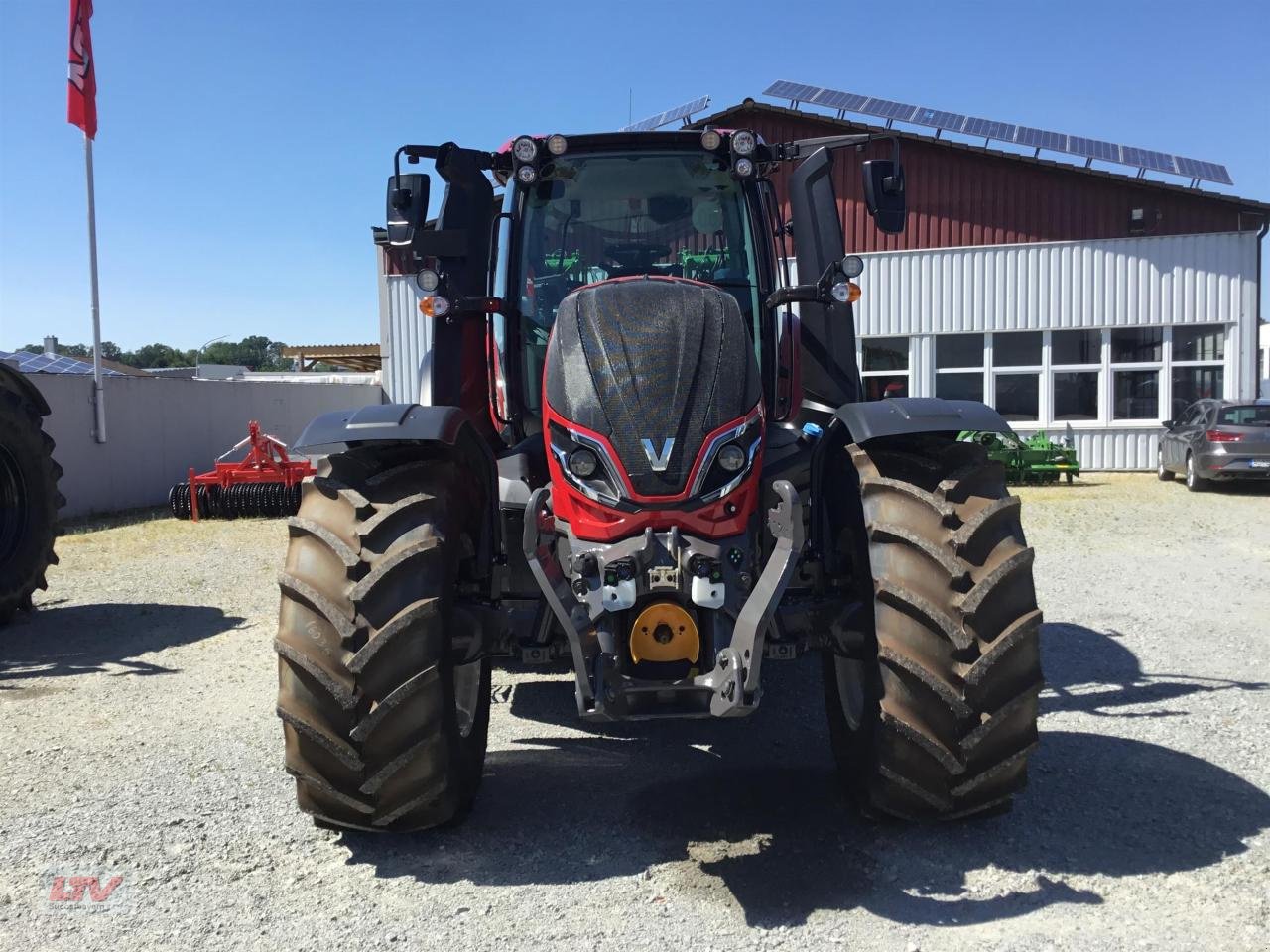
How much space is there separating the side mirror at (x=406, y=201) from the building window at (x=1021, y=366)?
55.0ft

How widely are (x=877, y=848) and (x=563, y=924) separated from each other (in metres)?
1.13

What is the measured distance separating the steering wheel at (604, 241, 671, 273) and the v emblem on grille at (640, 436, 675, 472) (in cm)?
148

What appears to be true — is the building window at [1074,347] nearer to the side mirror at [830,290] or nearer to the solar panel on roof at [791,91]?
→ the solar panel on roof at [791,91]

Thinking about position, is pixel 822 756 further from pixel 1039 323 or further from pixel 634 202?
pixel 1039 323

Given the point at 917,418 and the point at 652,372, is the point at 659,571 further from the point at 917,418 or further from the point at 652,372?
the point at 917,418

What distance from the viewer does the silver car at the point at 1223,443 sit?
15578mm

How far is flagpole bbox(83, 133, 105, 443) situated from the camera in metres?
15.7

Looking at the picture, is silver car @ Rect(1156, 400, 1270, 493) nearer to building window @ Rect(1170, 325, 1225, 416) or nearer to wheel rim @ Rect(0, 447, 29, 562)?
building window @ Rect(1170, 325, 1225, 416)

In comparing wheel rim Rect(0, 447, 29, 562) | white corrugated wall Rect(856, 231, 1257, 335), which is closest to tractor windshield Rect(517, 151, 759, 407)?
wheel rim Rect(0, 447, 29, 562)

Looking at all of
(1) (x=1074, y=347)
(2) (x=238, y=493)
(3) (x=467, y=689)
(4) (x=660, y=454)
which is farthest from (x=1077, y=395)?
(4) (x=660, y=454)

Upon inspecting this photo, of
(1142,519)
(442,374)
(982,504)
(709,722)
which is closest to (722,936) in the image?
(982,504)

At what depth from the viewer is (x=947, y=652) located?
3.21 meters

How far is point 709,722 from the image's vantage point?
5.05 meters

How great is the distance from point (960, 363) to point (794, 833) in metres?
17.3
